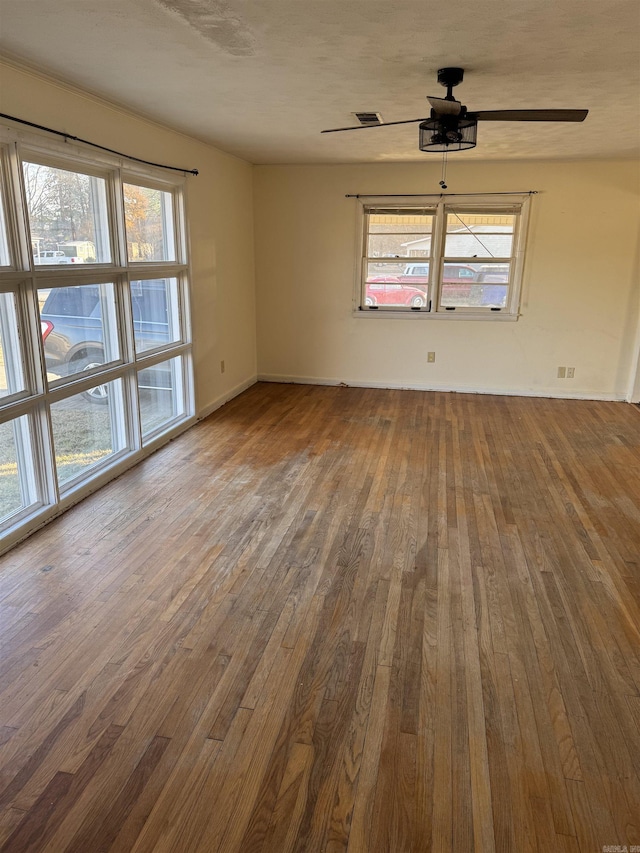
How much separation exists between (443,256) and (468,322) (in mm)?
814

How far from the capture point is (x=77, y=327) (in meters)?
3.80

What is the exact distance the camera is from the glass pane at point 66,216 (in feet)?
10.9

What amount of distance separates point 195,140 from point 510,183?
3.38m

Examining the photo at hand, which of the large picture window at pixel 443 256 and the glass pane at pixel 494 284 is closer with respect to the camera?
the large picture window at pixel 443 256

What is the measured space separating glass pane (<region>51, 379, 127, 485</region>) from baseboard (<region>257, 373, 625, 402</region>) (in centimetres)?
313

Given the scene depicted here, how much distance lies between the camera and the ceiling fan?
287 centimetres

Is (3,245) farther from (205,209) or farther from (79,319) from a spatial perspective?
(205,209)

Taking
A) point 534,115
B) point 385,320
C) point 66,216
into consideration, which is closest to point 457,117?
point 534,115

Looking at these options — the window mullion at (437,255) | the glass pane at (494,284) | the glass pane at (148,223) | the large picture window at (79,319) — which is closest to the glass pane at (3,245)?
the large picture window at (79,319)

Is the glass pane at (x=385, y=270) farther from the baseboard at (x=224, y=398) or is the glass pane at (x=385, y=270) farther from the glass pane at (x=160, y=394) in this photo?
the glass pane at (x=160, y=394)

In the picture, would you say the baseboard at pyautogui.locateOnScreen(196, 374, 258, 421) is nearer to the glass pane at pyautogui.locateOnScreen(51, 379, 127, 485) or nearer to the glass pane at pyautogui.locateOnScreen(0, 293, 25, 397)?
the glass pane at pyautogui.locateOnScreen(51, 379, 127, 485)

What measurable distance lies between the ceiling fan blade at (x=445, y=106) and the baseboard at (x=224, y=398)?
3.58 m

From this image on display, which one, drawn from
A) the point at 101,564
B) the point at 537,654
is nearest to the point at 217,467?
the point at 101,564

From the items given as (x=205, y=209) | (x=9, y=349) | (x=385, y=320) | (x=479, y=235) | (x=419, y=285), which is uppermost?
(x=205, y=209)
